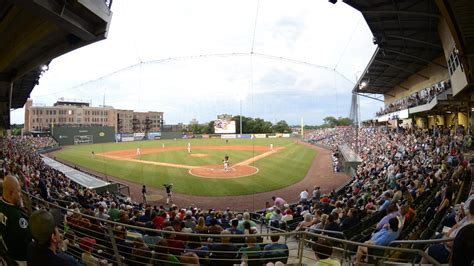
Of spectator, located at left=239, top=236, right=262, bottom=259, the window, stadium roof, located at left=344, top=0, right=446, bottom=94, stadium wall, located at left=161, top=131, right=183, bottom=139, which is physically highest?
stadium roof, located at left=344, top=0, right=446, bottom=94

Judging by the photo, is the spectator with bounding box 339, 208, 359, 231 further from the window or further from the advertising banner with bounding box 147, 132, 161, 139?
the advertising banner with bounding box 147, 132, 161, 139

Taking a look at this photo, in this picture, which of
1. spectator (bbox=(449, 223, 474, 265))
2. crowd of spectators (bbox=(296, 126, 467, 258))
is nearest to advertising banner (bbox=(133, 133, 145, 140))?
crowd of spectators (bbox=(296, 126, 467, 258))

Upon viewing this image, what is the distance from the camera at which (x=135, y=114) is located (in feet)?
220

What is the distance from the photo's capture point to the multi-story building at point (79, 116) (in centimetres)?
6462

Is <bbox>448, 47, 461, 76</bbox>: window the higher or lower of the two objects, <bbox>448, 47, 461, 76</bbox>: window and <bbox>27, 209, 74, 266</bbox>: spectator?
the higher

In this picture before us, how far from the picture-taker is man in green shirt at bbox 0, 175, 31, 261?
10.9 feet

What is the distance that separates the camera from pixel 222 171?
1078 inches

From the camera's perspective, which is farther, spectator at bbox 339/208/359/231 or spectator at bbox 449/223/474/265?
spectator at bbox 339/208/359/231

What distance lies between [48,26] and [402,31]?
1735cm

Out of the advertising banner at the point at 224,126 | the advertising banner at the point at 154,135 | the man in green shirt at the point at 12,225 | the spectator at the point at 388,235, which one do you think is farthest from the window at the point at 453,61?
the advertising banner at the point at 154,135

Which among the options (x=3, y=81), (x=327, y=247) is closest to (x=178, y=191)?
(x=3, y=81)

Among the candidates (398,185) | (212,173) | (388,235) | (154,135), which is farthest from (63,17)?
(154,135)

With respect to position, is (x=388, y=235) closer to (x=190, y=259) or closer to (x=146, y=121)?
(x=190, y=259)

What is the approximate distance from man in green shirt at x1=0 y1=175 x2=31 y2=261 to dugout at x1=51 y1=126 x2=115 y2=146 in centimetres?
6714
